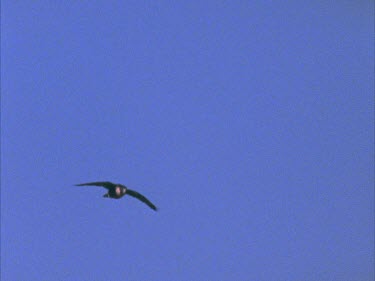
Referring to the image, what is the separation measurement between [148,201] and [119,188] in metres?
3.49

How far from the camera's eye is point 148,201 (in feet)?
193

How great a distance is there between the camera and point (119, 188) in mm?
55875
